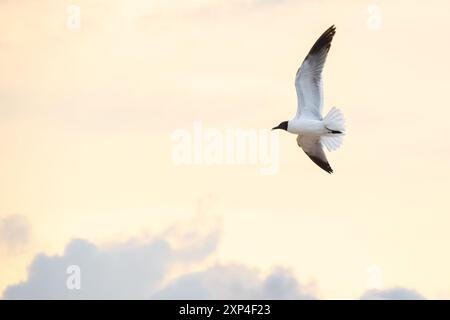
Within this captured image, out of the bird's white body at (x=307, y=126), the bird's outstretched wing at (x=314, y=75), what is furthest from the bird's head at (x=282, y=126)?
the bird's outstretched wing at (x=314, y=75)

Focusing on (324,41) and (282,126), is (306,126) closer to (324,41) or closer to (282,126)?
(282,126)

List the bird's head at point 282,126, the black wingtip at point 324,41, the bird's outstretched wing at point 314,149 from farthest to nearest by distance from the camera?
the bird's outstretched wing at point 314,149 → the bird's head at point 282,126 → the black wingtip at point 324,41

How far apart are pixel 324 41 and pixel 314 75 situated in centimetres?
104

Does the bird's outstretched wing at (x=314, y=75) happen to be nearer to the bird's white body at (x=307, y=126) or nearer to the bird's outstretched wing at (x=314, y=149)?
the bird's white body at (x=307, y=126)

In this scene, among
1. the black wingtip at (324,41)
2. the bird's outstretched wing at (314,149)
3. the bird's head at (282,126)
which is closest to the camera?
the black wingtip at (324,41)

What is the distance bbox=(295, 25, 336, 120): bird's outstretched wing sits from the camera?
29281 millimetres

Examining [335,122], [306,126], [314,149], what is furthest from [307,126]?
[314,149]

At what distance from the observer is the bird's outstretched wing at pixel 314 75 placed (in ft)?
96.1

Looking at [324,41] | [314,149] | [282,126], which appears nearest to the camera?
[324,41]

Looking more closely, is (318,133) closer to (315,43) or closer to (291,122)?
(291,122)

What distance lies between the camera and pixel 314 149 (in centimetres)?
3138

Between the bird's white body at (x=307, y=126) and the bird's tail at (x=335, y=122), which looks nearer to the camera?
the bird's tail at (x=335, y=122)
